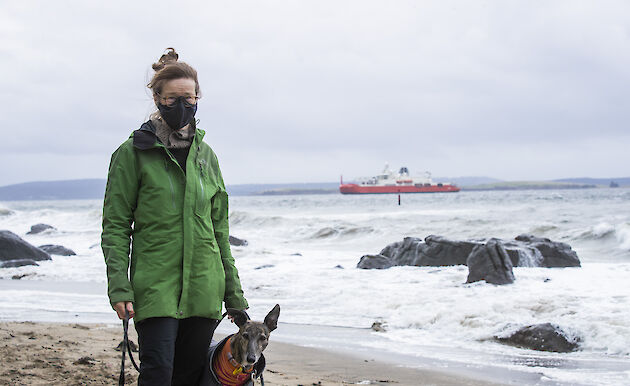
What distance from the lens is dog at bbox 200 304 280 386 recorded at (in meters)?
2.53

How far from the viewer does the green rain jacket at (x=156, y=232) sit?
7.81ft

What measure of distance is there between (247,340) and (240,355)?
0.07 meters

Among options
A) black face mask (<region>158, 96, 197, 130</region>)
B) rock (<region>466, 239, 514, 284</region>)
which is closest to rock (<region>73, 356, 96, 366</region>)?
black face mask (<region>158, 96, 197, 130</region>)

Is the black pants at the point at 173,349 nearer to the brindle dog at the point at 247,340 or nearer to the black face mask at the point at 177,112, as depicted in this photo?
the brindle dog at the point at 247,340

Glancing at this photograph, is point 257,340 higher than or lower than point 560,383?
higher

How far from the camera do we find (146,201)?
7.95 ft

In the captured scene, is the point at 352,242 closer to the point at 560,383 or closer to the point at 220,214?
the point at 560,383

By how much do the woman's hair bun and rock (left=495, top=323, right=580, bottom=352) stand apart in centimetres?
480

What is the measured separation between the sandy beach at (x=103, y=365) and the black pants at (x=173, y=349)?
6.53 feet

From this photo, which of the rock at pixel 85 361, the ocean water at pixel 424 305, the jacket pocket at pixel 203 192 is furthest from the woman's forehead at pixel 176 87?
the ocean water at pixel 424 305

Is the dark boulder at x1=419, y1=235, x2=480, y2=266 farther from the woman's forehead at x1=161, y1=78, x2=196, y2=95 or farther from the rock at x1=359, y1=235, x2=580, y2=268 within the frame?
the woman's forehead at x1=161, y1=78, x2=196, y2=95

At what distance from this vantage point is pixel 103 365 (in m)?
4.75

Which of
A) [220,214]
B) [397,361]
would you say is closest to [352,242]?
[397,361]

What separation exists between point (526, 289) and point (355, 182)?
3326 inches
